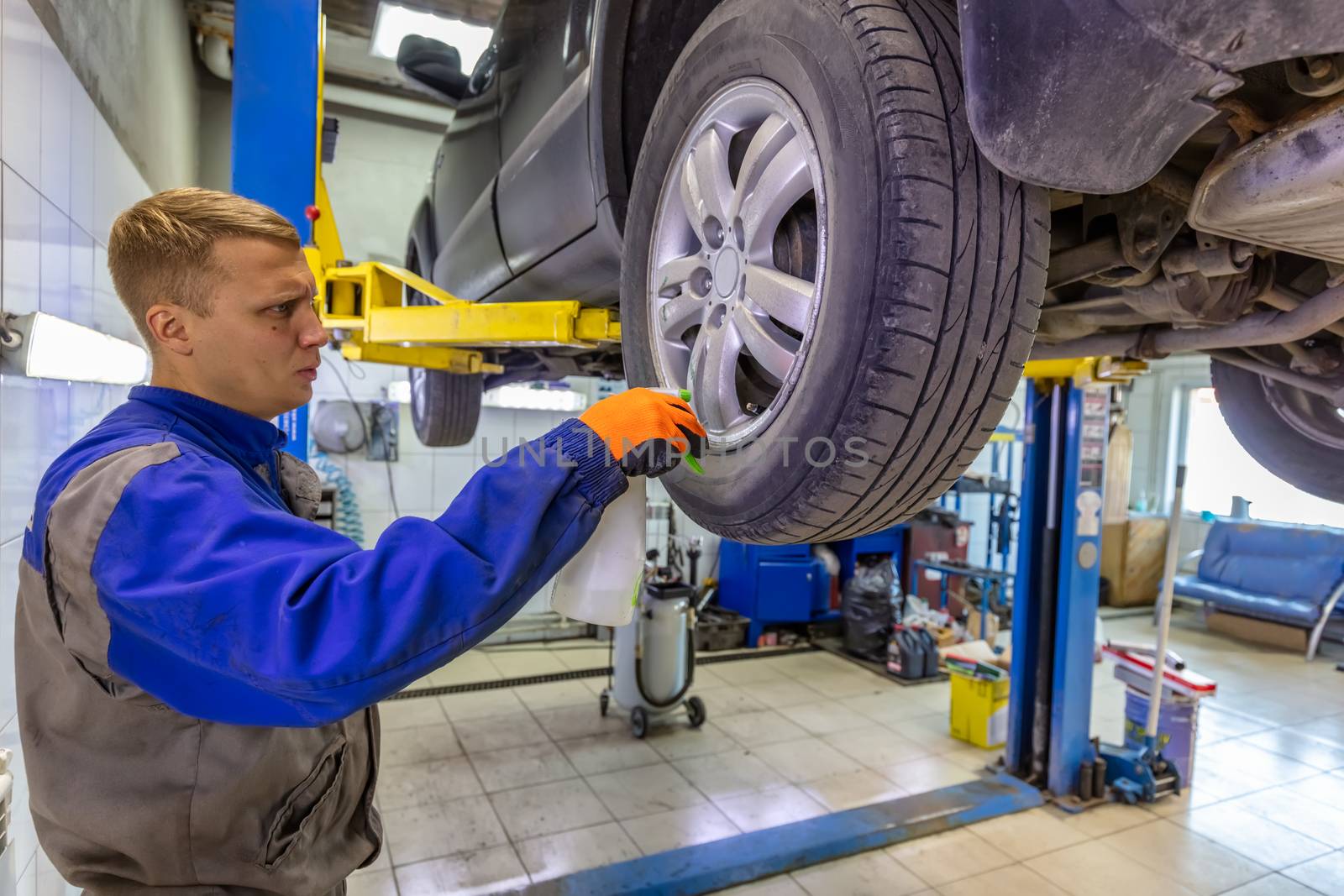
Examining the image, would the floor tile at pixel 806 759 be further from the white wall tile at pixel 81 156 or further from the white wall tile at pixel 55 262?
the white wall tile at pixel 81 156

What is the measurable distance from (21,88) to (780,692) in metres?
5.12

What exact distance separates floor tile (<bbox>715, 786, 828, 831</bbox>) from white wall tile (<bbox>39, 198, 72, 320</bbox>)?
10.7ft

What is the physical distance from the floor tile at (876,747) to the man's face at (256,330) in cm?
413

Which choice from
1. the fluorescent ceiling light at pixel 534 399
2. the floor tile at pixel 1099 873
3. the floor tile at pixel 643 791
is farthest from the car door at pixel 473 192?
the floor tile at pixel 1099 873

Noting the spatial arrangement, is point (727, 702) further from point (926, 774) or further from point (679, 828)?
point (679, 828)

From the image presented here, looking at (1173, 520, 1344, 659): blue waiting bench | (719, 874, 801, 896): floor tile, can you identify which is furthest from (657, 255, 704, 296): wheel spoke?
(1173, 520, 1344, 659): blue waiting bench

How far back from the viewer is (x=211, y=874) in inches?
41.5

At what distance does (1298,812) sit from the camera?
4008 millimetres

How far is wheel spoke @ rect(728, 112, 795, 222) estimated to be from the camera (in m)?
1.20

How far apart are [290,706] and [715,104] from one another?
1.09 metres

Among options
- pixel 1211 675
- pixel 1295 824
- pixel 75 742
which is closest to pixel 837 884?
pixel 1295 824

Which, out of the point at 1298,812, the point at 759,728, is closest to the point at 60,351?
the point at 759,728

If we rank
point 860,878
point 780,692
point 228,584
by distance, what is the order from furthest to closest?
point 780,692, point 860,878, point 228,584

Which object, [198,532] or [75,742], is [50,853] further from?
[198,532]
